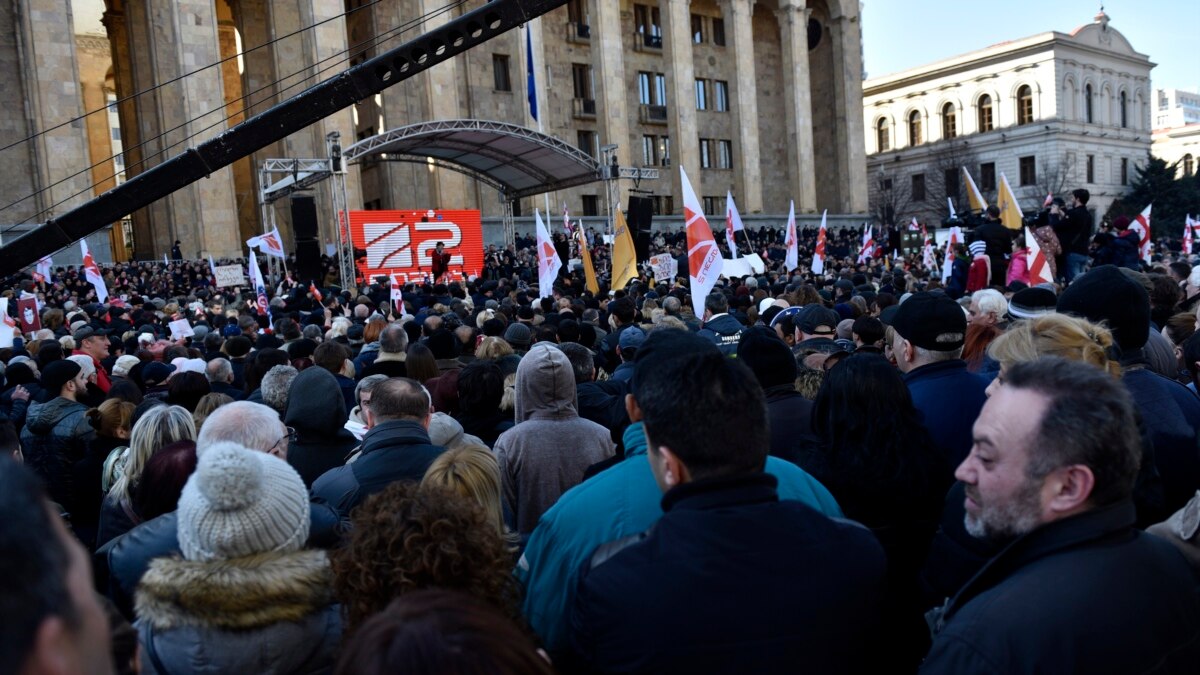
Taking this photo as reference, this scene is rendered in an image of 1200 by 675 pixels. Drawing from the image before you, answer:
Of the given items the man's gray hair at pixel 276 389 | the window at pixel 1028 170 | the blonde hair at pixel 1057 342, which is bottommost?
the man's gray hair at pixel 276 389

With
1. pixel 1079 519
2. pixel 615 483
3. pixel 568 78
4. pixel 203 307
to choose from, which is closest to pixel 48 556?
pixel 615 483

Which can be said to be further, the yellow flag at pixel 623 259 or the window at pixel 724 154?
the window at pixel 724 154

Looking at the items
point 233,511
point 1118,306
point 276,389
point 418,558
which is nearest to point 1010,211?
point 1118,306

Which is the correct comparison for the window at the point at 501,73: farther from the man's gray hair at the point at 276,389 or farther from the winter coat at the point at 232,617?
the winter coat at the point at 232,617

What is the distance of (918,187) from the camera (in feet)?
220

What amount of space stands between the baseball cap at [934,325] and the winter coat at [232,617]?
2837mm

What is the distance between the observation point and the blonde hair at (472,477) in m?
3.06

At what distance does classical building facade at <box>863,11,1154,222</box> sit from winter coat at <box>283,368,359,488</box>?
60.8 m

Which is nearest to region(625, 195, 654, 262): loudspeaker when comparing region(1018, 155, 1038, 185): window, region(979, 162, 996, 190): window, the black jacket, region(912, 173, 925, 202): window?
the black jacket

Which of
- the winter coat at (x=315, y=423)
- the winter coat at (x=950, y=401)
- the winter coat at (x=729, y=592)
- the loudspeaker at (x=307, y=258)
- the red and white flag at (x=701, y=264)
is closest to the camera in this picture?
the winter coat at (x=729, y=592)

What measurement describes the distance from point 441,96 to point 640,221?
14.2 meters

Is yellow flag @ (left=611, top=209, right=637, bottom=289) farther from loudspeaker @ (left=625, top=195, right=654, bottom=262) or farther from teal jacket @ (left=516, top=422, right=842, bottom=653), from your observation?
teal jacket @ (left=516, top=422, right=842, bottom=653)

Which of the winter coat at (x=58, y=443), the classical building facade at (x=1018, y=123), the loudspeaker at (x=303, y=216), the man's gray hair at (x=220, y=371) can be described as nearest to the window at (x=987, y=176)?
the classical building facade at (x=1018, y=123)

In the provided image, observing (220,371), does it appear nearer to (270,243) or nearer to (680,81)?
(270,243)
